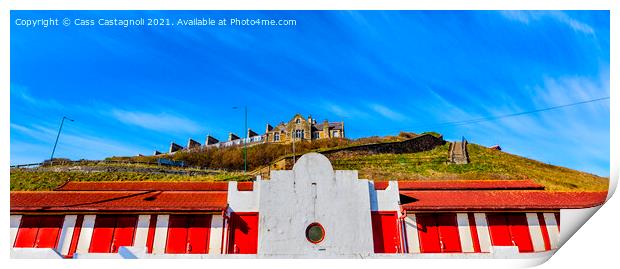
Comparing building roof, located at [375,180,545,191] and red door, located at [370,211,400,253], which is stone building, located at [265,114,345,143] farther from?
red door, located at [370,211,400,253]

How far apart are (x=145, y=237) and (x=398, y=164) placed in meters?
37.9

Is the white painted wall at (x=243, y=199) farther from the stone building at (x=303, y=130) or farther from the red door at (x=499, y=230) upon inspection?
the stone building at (x=303, y=130)

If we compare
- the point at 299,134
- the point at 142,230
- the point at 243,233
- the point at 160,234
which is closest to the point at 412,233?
the point at 243,233

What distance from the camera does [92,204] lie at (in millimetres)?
17812

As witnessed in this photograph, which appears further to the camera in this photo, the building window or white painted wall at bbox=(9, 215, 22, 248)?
the building window

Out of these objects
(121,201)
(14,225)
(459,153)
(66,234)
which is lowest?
(66,234)

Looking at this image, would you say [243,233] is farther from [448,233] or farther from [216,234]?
[448,233]

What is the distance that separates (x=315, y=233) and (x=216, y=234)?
171 inches

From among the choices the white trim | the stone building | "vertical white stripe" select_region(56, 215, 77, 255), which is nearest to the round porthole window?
the white trim

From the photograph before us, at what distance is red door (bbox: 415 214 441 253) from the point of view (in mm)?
17281

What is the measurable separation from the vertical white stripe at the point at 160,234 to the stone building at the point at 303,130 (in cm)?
4807

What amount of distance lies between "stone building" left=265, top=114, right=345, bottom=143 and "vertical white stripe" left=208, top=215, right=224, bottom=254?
4801 centimetres

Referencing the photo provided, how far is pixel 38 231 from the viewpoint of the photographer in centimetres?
1747
